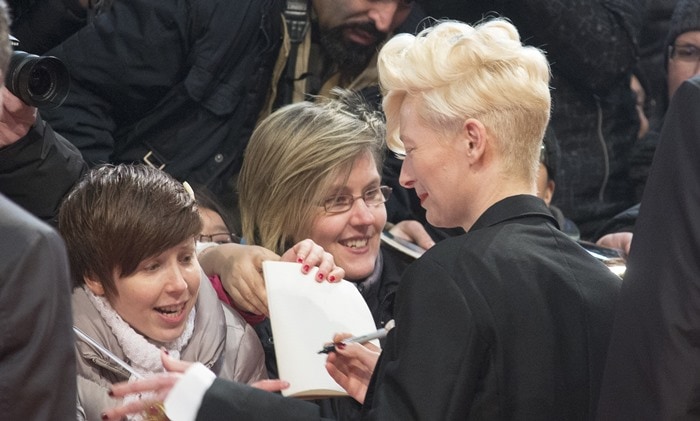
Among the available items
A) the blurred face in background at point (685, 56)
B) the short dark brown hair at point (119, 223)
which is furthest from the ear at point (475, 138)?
the blurred face in background at point (685, 56)

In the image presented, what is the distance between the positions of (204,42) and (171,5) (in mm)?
150

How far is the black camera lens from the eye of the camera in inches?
116

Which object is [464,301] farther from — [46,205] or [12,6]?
[12,6]

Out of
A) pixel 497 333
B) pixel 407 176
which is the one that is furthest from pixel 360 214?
pixel 497 333

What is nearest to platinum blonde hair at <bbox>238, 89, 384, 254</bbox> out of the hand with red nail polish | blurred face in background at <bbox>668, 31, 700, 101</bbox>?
the hand with red nail polish

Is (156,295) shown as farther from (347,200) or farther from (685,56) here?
(685,56)

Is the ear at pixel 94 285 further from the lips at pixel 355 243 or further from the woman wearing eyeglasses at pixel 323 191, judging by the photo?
the lips at pixel 355 243

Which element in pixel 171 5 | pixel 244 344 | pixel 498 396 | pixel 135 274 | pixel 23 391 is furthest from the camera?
pixel 171 5

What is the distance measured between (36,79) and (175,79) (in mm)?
894

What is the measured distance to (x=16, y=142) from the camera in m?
3.08

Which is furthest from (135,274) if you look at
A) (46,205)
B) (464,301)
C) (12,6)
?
(12,6)

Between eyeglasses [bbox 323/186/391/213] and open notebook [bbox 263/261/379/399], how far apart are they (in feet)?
1.55

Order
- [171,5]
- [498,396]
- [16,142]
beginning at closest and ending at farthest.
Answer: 1. [498,396]
2. [16,142]
3. [171,5]

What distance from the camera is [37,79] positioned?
297cm
